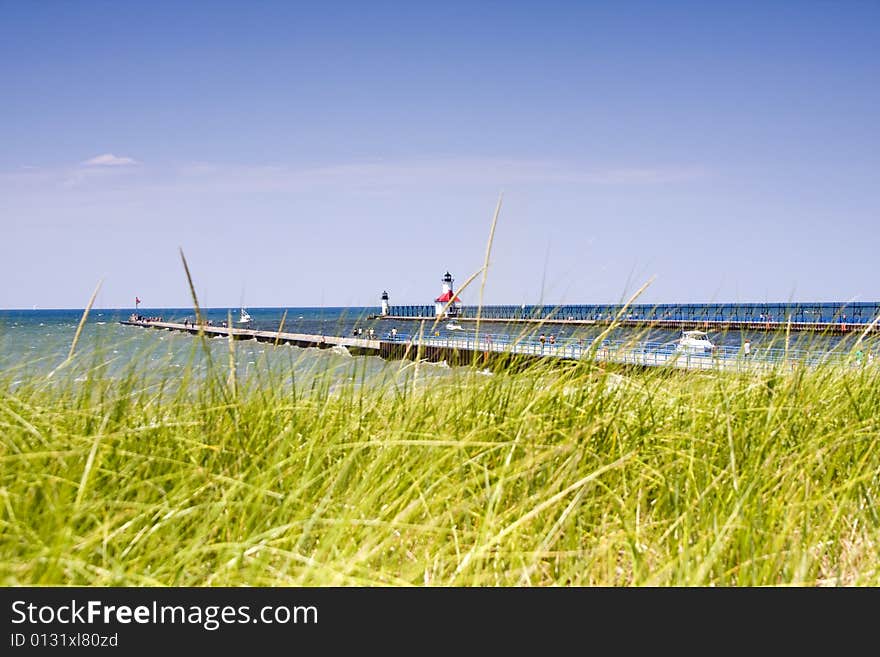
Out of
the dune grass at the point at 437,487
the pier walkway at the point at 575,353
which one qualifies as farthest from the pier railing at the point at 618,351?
the dune grass at the point at 437,487

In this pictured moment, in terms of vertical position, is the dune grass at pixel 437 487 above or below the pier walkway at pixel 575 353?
below

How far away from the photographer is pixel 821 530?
1926mm

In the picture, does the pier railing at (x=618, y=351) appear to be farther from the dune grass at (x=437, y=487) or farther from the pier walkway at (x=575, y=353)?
the dune grass at (x=437, y=487)

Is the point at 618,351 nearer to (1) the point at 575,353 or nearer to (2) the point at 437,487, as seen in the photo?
(1) the point at 575,353

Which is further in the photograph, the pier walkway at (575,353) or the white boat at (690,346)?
the white boat at (690,346)

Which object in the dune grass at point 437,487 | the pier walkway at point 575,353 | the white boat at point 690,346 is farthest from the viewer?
the white boat at point 690,346

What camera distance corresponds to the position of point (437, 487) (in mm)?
2074

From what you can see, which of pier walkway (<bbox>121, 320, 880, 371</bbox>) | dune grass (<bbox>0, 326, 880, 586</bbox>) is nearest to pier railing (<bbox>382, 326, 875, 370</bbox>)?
pier walkway (<bbox>121, 320, 880, 371</bbox>)

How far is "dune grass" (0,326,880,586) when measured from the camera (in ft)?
5.46

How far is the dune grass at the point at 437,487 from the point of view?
1.66 meters

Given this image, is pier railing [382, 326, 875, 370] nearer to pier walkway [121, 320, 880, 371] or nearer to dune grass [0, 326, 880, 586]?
pier walkway [121, 320, 880, 371]
